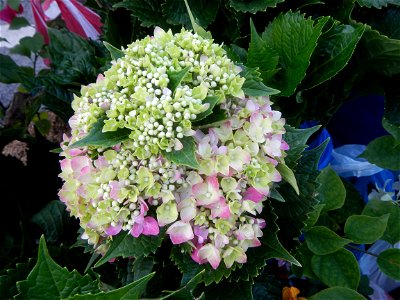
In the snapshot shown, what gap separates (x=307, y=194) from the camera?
0.61 metres

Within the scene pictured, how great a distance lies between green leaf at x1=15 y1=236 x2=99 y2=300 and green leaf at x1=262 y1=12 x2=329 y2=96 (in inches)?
14.7

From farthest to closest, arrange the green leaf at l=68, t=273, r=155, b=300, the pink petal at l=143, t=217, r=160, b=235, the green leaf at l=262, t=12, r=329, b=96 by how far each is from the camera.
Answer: the green leaf at l=262, t=12, r=329, b=96 → the pink petal at l=143, t=217, r=160, b=235 → the green leaf at l=68, t=273, r=155, b=300

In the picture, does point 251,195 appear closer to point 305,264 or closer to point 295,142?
point 295,142

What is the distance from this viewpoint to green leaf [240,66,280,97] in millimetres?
540

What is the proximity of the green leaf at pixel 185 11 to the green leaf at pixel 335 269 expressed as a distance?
38 centimetres

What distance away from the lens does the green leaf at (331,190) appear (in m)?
0.74

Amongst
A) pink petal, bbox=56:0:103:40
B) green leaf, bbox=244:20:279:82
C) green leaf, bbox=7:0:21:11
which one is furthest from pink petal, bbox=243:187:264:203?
green leaf, bbox=7:0:21:11

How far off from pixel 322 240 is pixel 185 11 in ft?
1.26

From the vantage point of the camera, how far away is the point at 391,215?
2.58 ft

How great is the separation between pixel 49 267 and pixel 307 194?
31cm

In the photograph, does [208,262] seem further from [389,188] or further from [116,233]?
[389,188]

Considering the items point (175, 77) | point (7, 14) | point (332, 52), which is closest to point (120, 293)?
point (175, 77)

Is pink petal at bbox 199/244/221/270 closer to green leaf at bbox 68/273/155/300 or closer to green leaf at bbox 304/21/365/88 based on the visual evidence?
green leaf at bbox 68/273/155/300

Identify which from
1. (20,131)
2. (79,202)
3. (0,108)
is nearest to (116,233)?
(79,202)
